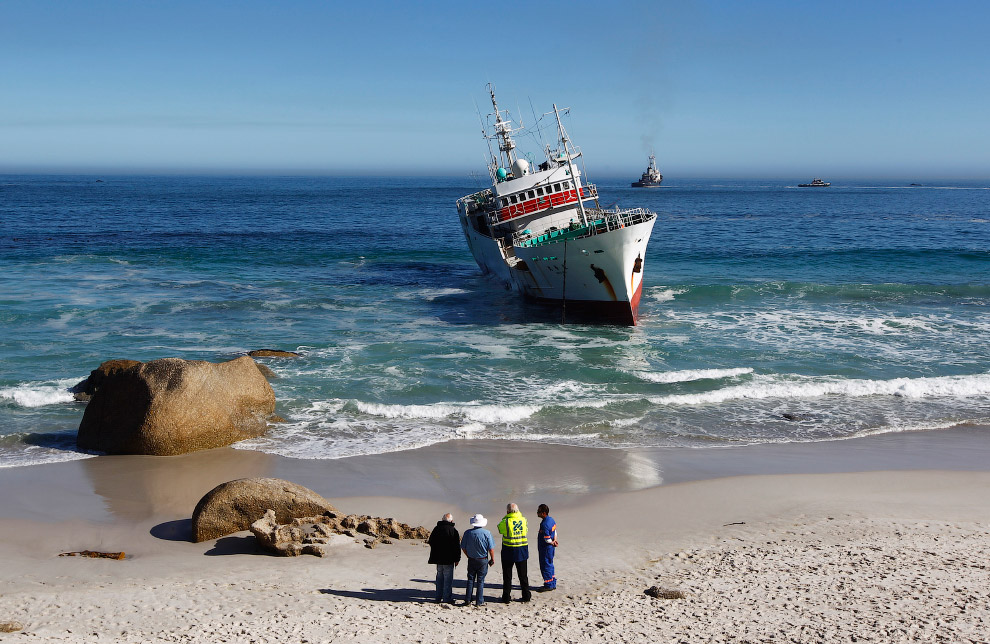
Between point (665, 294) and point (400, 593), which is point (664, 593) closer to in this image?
point (400, 593)

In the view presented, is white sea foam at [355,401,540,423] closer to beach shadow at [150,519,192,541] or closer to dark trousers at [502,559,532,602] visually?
beach shadow at [150,519,192,541]

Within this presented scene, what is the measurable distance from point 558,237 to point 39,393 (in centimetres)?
1911

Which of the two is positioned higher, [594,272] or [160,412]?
[594,272]

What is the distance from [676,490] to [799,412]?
6733 millimetres

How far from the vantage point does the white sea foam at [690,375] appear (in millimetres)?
21562

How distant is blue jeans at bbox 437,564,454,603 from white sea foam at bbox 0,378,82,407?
13943mm

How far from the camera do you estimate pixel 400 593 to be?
31.5 ft

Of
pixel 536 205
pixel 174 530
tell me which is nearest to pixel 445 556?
pixel 174 530

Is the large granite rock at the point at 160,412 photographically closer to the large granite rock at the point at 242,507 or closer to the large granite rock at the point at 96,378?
the large granite rock at the point at 96,378

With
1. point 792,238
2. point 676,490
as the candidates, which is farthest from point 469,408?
point 792,238

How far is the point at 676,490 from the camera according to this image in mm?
13844

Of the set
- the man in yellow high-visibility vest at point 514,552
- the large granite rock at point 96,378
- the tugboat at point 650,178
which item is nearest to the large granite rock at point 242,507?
the man in yellow high-visibility vest at point 514,552

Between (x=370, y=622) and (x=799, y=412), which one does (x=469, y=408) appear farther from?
(x=370, y=622)

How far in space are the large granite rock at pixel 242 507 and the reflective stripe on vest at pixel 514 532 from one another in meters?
3.67
